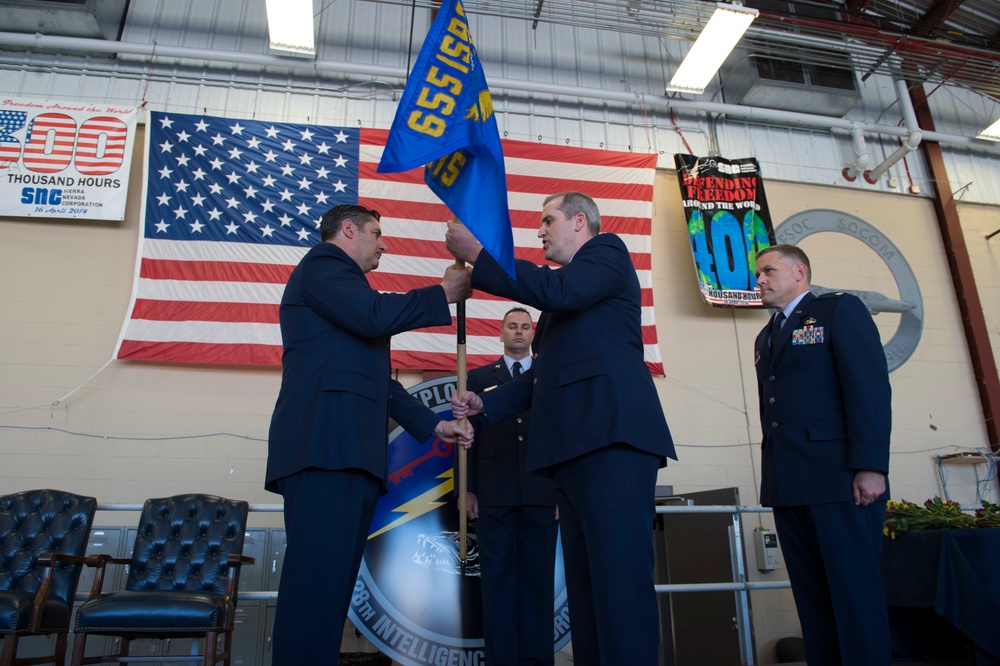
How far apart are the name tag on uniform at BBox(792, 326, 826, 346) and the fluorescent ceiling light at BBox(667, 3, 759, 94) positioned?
3661mm


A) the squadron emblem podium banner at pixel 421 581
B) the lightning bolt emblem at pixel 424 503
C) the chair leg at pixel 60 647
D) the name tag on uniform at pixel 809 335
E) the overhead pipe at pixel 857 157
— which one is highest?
the overhead pipe at pixel 857 157

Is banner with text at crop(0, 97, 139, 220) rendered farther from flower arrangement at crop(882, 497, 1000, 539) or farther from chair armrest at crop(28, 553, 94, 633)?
flower arrangement at crop(882, 497, 1000, 539)

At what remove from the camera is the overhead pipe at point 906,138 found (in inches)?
256

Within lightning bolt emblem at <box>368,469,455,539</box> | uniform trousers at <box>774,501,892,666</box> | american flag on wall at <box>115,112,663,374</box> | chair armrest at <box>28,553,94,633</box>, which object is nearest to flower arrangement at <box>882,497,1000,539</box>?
uniform trousers at <box>774,501,892,666</box>

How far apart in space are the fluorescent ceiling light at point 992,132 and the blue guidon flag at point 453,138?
662cm

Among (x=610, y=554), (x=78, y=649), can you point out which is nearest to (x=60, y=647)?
(x=78, y=649)

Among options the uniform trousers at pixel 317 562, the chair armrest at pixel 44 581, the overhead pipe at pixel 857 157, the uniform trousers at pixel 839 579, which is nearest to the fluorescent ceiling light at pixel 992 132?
the overhead pipe at pixel 857 157

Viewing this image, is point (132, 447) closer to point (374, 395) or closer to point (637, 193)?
point (374, 395)

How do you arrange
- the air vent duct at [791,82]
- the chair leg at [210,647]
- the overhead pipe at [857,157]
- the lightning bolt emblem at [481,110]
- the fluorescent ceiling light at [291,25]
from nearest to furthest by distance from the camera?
the lightning bolt emblem at [481,110] < the chair leg at [210,647] < the fluorescent ceiling light at [291,25] < the air vent duct at [791,82] < the overhead pipe at [857,157]

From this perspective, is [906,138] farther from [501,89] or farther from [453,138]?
[453,138]

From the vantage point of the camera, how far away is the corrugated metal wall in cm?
568

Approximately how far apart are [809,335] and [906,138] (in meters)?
5.57

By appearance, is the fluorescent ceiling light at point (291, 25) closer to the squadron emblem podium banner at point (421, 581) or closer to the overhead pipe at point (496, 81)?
the overhead pipe at point (496, 81)

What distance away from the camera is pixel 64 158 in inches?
203
